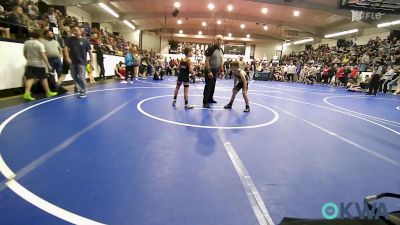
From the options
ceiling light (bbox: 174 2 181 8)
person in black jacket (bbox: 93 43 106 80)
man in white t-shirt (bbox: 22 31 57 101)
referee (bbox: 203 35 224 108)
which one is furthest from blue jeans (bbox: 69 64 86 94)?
ceiling light (bbox: 174 2 181 8)

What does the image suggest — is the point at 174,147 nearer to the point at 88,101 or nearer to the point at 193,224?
the point at 193,224

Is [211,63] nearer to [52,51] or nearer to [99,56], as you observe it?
[52,51]

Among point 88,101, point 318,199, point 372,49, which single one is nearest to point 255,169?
point 318,199

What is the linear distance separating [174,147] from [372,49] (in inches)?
928

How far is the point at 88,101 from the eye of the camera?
22.9ft

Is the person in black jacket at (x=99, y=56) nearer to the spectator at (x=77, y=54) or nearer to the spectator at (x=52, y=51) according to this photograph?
the spectator at (x=52, y=51)

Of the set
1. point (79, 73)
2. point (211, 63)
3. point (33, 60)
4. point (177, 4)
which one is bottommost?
point (79, 73)

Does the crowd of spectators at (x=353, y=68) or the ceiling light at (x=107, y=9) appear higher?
the ceiling light at (x=107, y=9)

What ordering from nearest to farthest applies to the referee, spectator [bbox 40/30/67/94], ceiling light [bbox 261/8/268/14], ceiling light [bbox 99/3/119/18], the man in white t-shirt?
the man in white t-shirt < the referee < spectator [bbox 40/30/67/94] < ceiling light [bbox 99/3/119/18] < ceiling light [bbox 261/8/268/14]

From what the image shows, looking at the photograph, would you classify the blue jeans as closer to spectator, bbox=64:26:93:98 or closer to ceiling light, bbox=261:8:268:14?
spectator, bbox=64:26:93:98

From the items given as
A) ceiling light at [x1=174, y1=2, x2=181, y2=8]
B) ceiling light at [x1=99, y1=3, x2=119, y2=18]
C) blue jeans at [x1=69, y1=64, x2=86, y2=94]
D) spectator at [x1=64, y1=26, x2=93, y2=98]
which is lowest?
blue jeans at [x1=69, y1=64, x2=86, y2=94]

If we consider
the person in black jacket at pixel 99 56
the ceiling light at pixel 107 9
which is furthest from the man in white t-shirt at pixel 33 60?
the ceiling light at pixel 107 9

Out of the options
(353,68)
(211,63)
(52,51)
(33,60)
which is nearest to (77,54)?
(33,60)

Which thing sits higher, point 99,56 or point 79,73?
point 99,56
